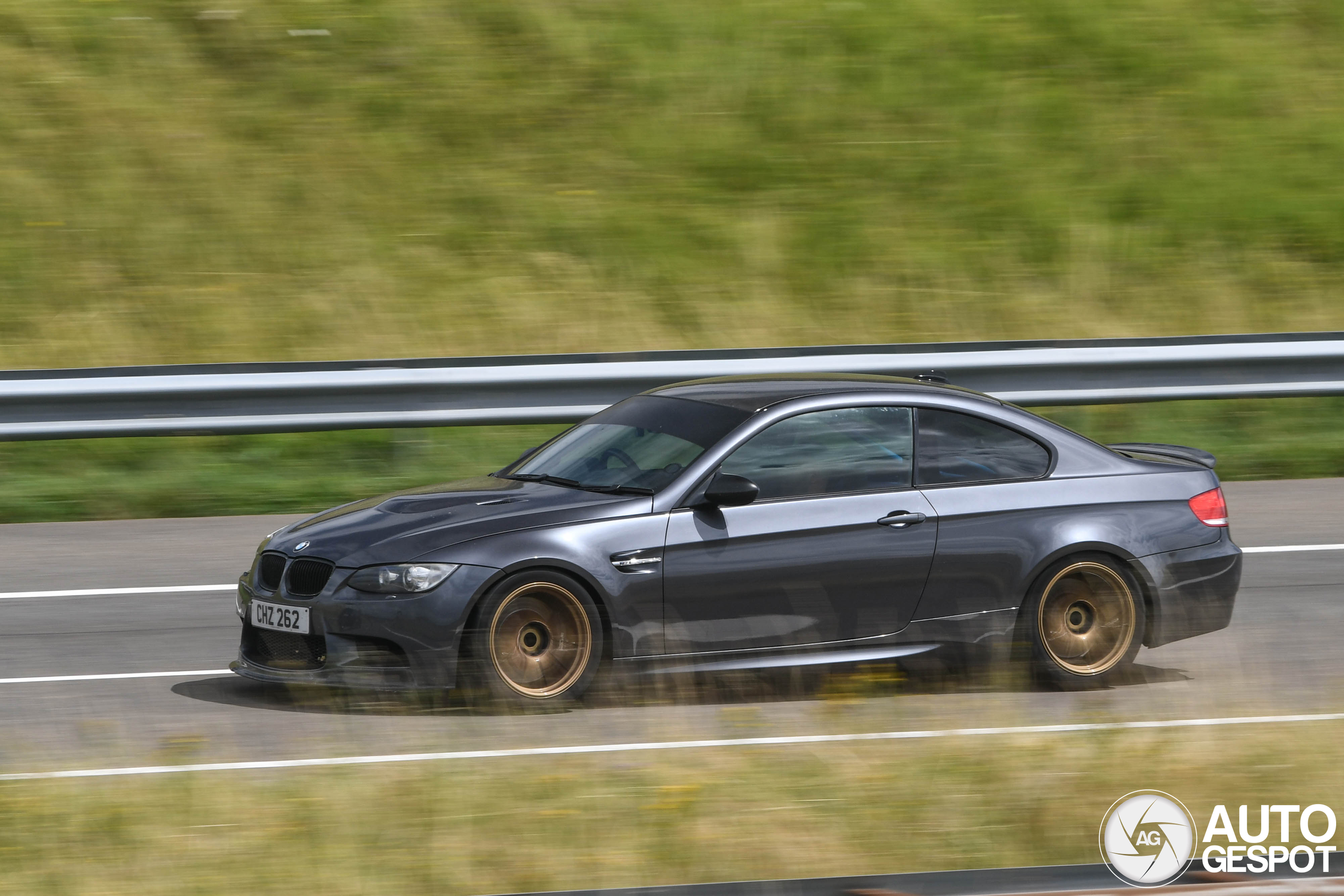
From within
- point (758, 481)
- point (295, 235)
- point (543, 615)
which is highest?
point (295, 235)

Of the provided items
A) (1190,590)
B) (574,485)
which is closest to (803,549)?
(574,485)

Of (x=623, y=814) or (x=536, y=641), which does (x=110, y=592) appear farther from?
(x=623, y=814)

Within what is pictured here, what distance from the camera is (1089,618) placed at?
6.96 metres

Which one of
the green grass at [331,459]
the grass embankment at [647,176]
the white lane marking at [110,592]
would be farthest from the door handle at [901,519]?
the grass embankment at [647,176]

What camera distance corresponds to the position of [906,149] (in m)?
17.5

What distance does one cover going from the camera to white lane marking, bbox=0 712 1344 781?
533cm

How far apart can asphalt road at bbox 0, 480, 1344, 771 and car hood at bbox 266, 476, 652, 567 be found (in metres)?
0.63

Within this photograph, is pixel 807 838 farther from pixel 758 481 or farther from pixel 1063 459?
pixel 1063 459

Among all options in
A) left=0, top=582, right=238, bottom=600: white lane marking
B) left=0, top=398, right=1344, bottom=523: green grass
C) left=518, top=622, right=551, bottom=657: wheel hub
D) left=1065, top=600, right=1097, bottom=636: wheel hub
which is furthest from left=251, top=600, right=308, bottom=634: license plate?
left=0, top=398, right=1344, bottom=523: green grass

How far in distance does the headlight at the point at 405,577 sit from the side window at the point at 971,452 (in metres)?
2.17

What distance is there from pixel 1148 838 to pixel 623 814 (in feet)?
5.18

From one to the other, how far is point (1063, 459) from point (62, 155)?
496 inches

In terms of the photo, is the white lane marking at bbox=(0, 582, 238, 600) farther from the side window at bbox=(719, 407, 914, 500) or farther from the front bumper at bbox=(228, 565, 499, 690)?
the side window at bbox=(719, 407, 914, 500)

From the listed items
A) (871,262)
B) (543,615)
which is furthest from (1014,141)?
(543,615)
